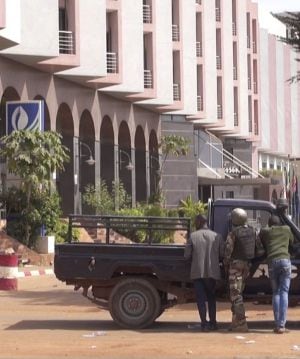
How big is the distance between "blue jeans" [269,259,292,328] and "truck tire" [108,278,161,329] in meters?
1.90

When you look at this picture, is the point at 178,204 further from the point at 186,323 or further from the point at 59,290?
the point at 186,323

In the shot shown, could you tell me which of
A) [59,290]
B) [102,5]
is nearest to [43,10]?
[102,5]

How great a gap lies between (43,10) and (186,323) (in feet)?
81.2

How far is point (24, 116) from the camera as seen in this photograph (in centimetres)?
3494

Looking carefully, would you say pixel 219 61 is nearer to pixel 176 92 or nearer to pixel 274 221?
pixel 176 92

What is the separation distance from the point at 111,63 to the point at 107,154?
7754 millimetres

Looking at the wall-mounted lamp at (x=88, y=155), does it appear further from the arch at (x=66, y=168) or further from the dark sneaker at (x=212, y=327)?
the dark sneaker at (x=212, y=327)

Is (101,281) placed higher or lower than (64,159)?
lower

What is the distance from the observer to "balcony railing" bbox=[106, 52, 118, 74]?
1801 inches

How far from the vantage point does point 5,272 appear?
22.5 m

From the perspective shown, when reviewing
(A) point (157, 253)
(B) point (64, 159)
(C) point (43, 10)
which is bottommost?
(A) point (157, 253)

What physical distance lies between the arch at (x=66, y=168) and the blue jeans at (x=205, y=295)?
32.2 meters

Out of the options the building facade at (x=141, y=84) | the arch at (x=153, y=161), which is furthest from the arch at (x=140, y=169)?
the arch at (x=153, y=161)

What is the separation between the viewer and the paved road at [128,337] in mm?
11961
